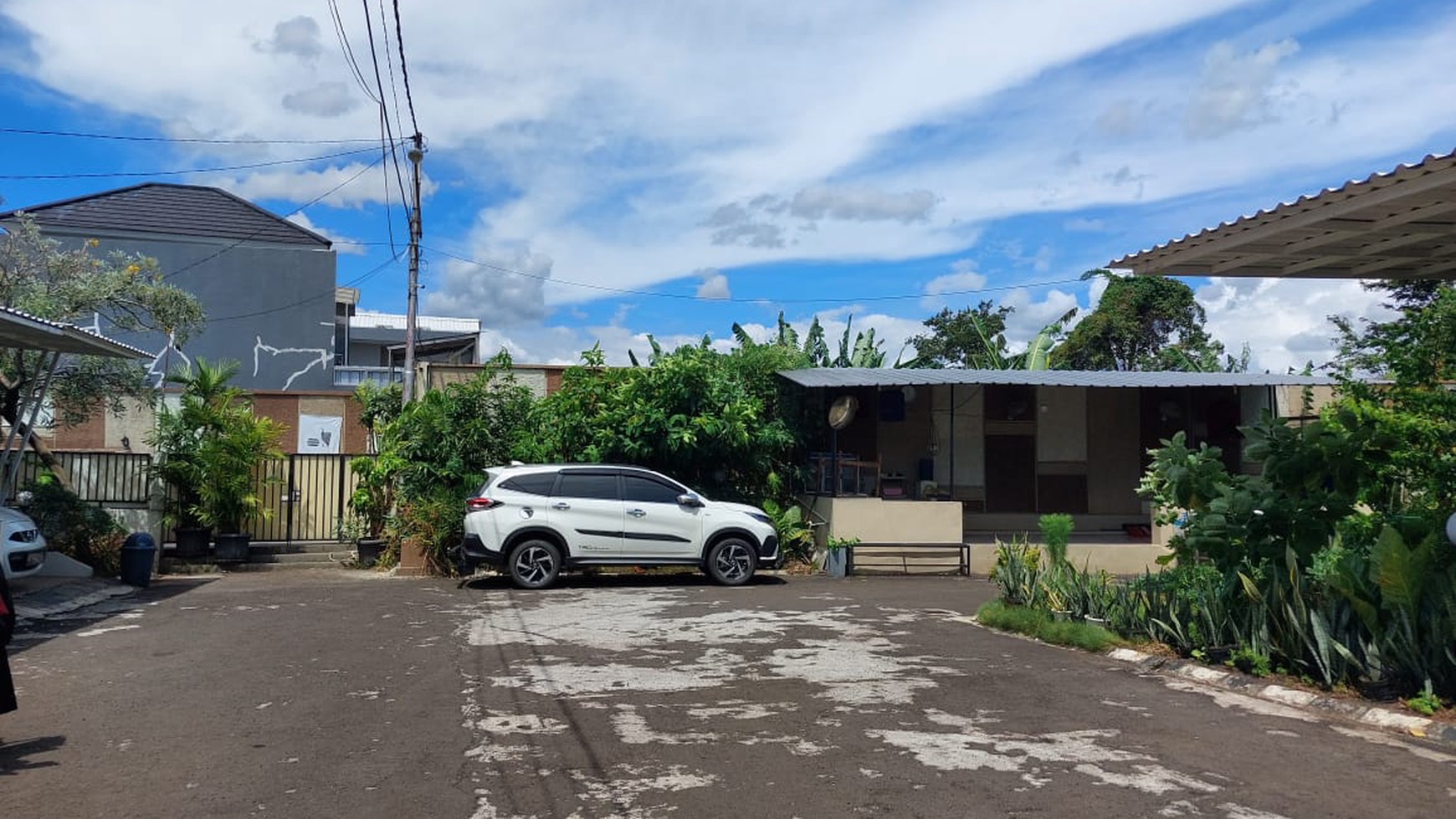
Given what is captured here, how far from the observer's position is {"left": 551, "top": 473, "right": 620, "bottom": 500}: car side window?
578 inches

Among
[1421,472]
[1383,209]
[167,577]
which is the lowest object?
[167,577]

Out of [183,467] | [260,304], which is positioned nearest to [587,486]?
[183,467]

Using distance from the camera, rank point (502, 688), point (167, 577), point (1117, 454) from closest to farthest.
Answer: point (502, 688) → point (167, 577) → point (1117, 454)

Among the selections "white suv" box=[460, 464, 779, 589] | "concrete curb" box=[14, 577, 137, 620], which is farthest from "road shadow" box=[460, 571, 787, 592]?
"concrete curb" box=[14, 577, 137, 620]

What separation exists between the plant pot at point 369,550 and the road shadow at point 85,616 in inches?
97.2

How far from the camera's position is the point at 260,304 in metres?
33.1

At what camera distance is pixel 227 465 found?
17.4m

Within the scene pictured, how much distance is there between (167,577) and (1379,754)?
1586 centimetres

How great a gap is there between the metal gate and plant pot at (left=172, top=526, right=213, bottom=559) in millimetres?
1512

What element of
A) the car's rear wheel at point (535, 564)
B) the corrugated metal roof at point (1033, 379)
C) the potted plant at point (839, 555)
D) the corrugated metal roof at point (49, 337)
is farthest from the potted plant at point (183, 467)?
the potted plant at point (839, 555)

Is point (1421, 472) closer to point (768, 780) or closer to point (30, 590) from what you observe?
point (768, 780)

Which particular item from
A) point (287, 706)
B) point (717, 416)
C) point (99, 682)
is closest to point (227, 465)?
point (717, 416)

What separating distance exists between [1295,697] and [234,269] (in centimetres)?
3197

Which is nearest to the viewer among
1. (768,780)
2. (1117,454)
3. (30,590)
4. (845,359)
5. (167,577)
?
(768,780)
